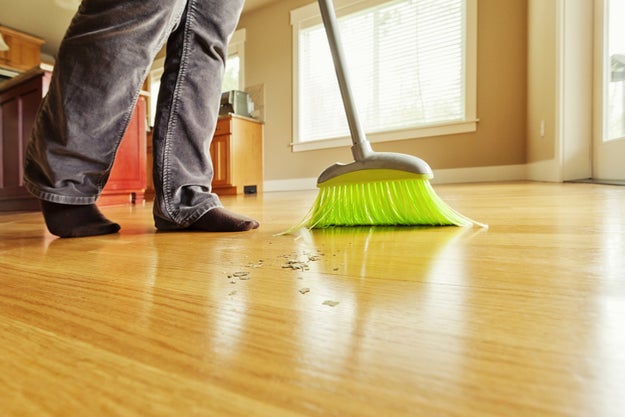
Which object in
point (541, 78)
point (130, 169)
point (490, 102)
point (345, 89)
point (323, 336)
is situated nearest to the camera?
point (323, 336)

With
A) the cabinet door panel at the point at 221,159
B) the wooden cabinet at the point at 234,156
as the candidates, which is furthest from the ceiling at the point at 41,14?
the cabinet door panel at the point at 221,159

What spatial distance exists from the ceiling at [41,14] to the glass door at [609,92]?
2851 millimetres

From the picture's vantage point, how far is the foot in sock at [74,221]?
68 cm

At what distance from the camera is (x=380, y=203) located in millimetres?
693

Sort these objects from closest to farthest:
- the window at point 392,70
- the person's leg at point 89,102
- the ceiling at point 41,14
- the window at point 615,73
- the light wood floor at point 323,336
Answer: the light wood floor at point 323,336 → the person's leg at point 89,102 → the window at point 615,73 → the window at point 392,70 → the ceiling at point 41,14

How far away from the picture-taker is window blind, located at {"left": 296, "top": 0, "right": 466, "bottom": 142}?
3203mm

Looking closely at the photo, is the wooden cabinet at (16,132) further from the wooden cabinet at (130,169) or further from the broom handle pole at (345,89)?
the broom handle pole at (345,89)

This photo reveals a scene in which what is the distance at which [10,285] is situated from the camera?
322 mm

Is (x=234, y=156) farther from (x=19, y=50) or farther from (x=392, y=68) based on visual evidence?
(x=19, y=50)

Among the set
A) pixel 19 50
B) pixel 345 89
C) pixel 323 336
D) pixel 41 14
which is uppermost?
pixel 41 14

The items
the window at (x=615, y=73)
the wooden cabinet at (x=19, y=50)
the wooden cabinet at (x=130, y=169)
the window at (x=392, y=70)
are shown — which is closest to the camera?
the window at (x=615, y=73)

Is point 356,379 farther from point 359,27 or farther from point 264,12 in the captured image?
point 264,12

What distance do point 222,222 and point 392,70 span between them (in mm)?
3147

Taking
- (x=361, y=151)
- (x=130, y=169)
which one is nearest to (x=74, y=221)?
(x=361, y=151)
